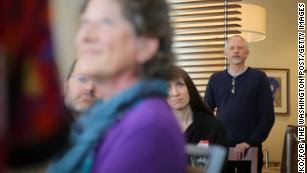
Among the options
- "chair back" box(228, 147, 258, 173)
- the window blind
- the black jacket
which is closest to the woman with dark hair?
the black jacket

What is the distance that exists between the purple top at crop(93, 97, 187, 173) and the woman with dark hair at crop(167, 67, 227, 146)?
1.30 m

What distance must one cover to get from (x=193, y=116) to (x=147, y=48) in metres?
1.37

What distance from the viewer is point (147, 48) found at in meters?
0.83

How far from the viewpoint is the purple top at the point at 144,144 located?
710 millimetres

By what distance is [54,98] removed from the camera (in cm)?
37

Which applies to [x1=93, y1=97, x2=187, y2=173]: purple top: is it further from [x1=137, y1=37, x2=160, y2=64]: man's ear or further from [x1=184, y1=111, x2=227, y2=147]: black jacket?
[x1=184, y1=111, x2=227, y2=147]: black jacket

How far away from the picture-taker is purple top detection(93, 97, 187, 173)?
710 mm

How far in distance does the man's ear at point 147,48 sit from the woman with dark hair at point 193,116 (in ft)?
4.04

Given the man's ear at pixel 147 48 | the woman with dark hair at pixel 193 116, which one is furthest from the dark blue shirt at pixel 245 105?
the man's ear at pixel 147 48

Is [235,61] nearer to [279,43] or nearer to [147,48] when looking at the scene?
[147,48]

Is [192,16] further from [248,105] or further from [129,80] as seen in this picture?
[129,80]

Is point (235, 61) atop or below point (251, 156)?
atop

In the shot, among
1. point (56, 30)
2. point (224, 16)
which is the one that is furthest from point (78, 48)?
point (224, 16)

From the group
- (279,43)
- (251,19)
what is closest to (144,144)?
(251,19)
